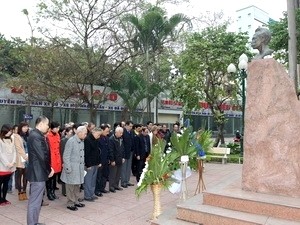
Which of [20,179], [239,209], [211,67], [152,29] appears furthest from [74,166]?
[152,29]

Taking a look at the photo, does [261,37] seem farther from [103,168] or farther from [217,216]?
[103,168]

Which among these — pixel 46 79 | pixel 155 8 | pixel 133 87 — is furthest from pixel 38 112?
pixel 155 8

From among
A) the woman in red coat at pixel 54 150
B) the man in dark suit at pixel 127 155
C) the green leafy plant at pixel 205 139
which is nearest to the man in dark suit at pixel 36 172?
the woman in red coat at pixel 54 150

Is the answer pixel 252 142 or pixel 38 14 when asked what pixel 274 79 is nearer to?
pixel 252 142

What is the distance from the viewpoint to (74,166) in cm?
621

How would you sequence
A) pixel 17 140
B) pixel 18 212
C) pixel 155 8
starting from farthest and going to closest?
pixel 155 8, pixel 17 140, pixel 18 212

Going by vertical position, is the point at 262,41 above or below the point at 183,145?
above

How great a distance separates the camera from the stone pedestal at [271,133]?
519cm

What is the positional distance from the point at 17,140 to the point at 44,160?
216 centimetres

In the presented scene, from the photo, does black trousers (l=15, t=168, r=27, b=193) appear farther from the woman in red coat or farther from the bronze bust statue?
the bronze bust statue

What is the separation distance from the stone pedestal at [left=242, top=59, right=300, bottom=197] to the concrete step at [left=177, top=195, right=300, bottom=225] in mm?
804

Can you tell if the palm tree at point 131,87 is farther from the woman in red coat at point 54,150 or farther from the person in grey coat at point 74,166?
the person in grey coat at point 74,166

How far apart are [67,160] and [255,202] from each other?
10.7 feet

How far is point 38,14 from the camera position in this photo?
48.2ft
